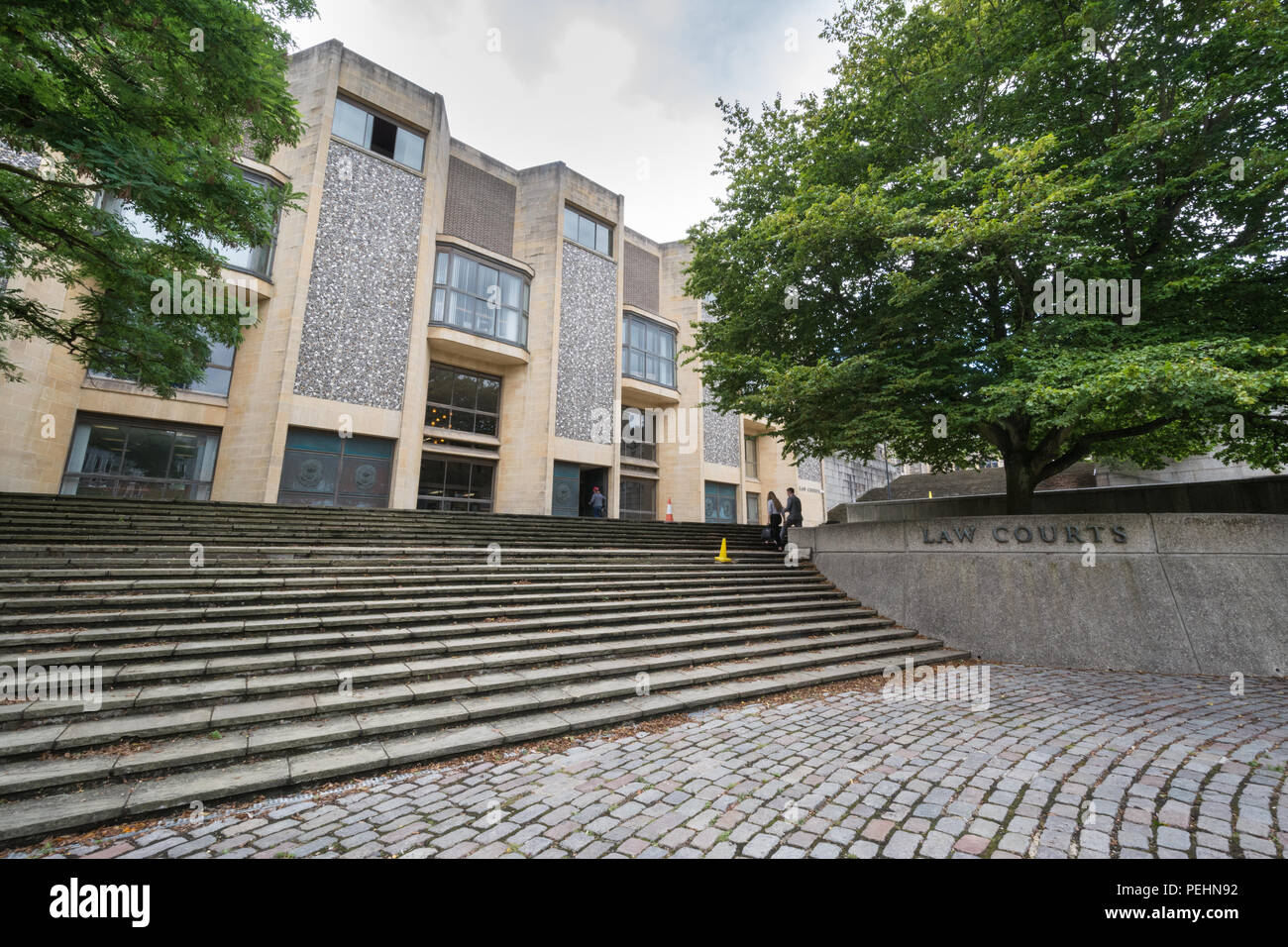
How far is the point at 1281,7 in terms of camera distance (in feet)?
23.9

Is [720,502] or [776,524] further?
[720,502]

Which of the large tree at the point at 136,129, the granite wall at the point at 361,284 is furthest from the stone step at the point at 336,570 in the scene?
the granite wall at the point at 361,284

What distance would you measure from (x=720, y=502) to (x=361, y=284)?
19422 mm

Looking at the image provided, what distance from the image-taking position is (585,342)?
2341 centimetres

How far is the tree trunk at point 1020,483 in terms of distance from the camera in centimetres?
1047

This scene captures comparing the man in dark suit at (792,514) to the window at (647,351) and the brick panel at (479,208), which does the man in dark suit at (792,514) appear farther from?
the brick panel at (479,208)

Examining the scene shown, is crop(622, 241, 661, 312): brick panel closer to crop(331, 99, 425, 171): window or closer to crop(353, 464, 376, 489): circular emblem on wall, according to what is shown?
crop(331, 99, 425, 171): window

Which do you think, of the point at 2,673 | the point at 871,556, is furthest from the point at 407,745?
the point at 871,556

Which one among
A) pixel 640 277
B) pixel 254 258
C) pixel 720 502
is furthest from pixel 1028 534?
pixel 640 277

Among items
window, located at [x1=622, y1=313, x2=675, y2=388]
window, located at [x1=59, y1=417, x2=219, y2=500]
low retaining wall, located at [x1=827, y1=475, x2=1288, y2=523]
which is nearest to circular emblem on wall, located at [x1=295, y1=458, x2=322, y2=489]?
window, located at [x1=59, y1=417, x2=219, y2=500]

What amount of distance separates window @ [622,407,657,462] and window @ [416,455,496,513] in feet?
24.3

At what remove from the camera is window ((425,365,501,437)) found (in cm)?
2039

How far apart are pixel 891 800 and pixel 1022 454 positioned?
9.50m

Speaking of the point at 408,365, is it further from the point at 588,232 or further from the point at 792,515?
the point at 792,515
